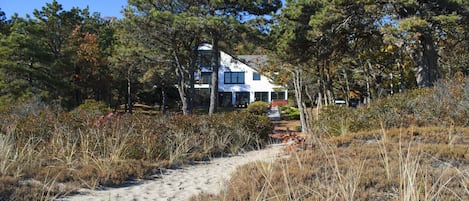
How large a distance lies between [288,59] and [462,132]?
8.83 metres

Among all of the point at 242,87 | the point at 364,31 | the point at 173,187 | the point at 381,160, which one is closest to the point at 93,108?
the point at 173,187

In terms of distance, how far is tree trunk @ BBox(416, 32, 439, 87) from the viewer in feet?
45.5

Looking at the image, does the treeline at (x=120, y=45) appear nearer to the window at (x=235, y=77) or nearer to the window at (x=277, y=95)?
the window at (x=235, y=77)

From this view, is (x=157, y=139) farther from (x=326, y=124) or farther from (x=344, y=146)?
(x=326, y=124)

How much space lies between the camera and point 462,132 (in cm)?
737

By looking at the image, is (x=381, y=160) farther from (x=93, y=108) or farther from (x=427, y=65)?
(x=93, y=108)

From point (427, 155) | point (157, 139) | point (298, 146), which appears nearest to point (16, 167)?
point (157, 139)

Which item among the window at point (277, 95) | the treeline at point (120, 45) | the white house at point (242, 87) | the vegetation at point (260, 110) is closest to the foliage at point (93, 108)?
the vegetation at point (260, 110)

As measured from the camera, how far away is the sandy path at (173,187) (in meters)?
5.10

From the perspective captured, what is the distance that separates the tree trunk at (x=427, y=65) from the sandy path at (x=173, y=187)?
9.60m

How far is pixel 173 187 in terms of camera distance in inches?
231

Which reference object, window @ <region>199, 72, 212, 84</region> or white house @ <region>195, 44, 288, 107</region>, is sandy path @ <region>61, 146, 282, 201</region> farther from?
white house @ <region>195, 44, 288, 107</region>

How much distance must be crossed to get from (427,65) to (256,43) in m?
6.84

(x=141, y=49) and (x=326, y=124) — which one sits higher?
(x=141, y=49)
